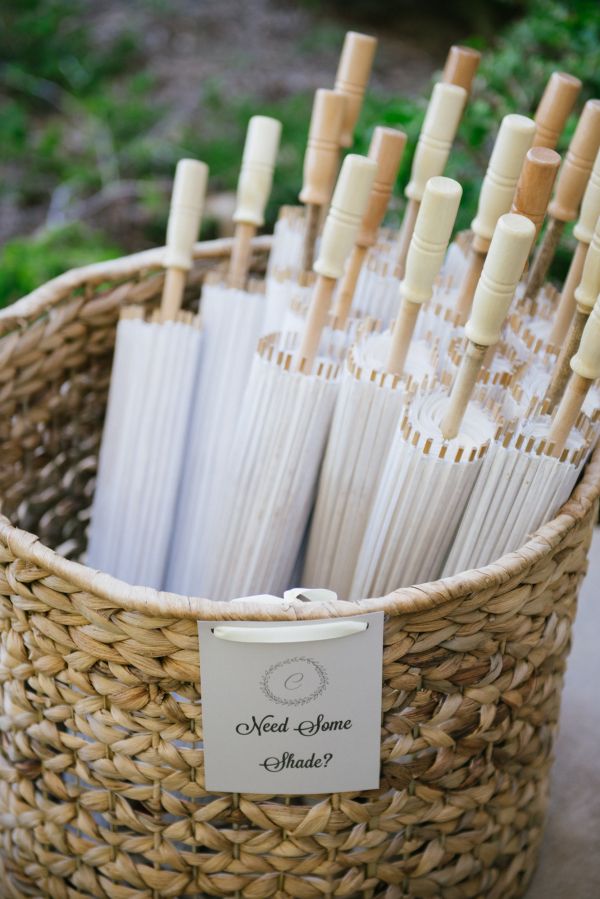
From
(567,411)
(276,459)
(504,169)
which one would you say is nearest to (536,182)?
(504,169)

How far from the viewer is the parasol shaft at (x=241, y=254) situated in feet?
2.58

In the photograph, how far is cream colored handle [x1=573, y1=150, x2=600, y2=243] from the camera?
1.92 feet

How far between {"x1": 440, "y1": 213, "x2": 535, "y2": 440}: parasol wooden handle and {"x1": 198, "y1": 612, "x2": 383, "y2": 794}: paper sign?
0.15 meters

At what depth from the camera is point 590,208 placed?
0.60 metres

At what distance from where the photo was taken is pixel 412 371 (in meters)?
0.66

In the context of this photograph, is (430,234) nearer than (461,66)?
Yes

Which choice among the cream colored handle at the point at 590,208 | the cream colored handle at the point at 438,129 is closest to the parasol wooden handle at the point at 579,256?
the cream colored handle at the point at 590,208

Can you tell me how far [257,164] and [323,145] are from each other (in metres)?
0.08

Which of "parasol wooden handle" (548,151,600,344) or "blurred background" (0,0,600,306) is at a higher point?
"blurred background" (0,0,600,306)

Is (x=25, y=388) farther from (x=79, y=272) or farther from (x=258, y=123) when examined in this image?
(x=258, y=123)

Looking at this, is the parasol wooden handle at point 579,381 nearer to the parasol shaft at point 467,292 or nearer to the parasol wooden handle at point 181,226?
the parasol shaft at point 467,292

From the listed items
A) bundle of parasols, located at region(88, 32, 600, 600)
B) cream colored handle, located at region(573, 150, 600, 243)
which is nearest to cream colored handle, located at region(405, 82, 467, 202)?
bundle of parasols, located at region(88, 32, 600, 600)

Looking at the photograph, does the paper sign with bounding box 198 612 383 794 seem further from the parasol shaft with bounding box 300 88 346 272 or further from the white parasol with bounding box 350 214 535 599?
the parasol shaft with bounding box 300 88 346 272

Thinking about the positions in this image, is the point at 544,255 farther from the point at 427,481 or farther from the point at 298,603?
the point at 298,603
